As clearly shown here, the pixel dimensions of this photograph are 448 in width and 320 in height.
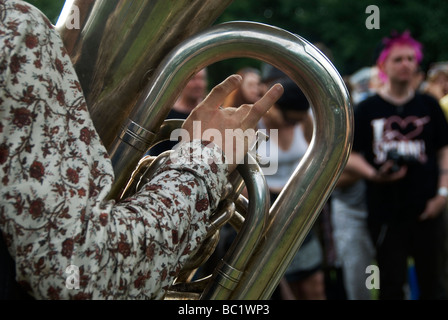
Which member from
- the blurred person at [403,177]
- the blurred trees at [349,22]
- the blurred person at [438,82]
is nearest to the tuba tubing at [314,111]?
the blurred person at [403,177]

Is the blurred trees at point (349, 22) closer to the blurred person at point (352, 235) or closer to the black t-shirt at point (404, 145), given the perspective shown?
the blurred person at point (352, 235)

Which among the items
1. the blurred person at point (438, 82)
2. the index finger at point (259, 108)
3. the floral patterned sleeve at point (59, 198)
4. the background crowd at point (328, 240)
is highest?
the blurred person at point (438, 82)

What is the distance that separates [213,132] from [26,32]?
392 mm

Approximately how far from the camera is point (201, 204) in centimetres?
112

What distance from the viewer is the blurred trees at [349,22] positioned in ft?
56.0

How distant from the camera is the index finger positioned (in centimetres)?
124

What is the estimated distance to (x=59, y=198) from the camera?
3.16 feet

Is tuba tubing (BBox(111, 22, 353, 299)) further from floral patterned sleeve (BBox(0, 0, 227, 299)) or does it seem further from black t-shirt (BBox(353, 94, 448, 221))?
black t-shirt (BBox(353, 94, 448, 221))

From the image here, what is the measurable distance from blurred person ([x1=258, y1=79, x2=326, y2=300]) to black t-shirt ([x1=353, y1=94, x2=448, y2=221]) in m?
0.37

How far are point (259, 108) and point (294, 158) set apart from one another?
2.10m

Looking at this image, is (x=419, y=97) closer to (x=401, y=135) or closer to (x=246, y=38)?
(x=401, y=135)

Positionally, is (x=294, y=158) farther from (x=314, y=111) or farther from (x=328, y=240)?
(x=314, y=111)

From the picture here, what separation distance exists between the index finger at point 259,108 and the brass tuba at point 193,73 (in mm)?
50

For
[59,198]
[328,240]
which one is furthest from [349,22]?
[59,198]
